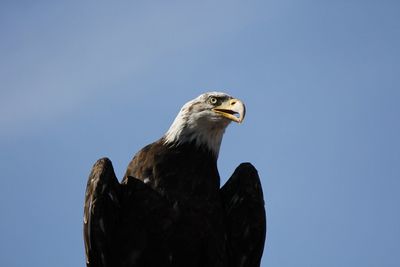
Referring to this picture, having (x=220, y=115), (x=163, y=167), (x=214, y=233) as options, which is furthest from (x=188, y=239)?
(x=220, y=115)

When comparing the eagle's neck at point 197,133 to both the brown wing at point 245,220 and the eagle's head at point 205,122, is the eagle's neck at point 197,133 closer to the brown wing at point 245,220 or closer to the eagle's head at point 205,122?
the eagle's head at point 205,122

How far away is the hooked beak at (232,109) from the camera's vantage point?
12.1 m

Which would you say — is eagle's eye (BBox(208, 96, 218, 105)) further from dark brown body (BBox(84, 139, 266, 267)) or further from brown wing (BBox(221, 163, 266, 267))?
brown wing (BBox(221, 163, 266, 267))

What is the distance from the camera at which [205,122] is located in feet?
41.1

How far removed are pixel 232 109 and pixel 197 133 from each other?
0.62 metres

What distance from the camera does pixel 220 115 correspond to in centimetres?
1245

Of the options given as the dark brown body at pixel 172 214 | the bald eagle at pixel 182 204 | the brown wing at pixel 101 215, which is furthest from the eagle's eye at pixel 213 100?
the brown wing at pixel 101 215

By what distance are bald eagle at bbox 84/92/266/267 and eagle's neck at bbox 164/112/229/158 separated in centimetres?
1

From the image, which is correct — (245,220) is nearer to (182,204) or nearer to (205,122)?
(182,204)

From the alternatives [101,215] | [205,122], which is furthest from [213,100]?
[101,215]

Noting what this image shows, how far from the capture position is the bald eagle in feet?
37.0

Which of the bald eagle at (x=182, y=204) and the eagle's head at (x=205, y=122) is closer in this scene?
the bald eagle at (x=182, y=204)

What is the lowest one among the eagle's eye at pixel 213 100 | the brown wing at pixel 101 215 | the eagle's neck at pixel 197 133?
the brown wing at pixel 101 215

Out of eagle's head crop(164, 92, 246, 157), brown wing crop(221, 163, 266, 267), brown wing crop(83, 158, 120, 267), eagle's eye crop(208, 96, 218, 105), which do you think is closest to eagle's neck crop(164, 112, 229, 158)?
eagle's head crop(164, 92, 246, 157)
